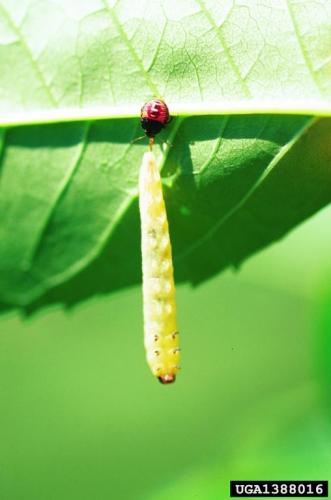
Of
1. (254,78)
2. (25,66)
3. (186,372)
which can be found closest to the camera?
(254,78)

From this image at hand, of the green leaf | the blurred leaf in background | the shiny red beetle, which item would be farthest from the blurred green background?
the shiny red beetle

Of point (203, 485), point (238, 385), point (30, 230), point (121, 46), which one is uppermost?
point (121, 46)

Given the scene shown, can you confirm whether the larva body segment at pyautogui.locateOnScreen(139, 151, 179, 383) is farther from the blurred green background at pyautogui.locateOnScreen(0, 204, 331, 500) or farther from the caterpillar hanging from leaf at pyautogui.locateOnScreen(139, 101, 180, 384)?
the blurred green background at pyautogui.locateOnScreen(0, 204, 331, 500)

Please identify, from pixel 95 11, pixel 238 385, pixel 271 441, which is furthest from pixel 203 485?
pixel 95 11

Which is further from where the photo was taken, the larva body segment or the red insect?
the larva body segment

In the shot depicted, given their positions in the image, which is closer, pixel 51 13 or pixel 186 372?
pixel 51 13

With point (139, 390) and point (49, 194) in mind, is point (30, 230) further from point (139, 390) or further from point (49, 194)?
point (139, 390)

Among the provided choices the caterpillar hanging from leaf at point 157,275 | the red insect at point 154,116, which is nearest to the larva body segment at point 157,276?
the caterpillar hanging from leaf at point 157,275

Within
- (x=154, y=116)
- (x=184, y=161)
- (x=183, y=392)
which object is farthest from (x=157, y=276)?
(x=183, y=392)
